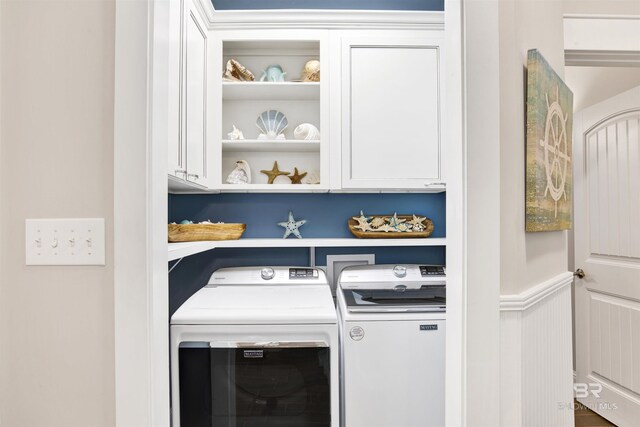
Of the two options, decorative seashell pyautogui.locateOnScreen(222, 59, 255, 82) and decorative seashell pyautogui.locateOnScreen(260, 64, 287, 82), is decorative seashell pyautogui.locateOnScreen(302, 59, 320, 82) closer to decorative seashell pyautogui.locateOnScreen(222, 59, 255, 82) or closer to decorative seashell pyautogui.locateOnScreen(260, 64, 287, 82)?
decorative seashell pyautogui.locateOnScreen(260, 64, 287, 82)

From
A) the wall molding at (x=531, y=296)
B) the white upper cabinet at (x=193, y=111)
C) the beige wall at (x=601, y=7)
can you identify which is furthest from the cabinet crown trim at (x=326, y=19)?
the wall molding at (x=531, y=296)

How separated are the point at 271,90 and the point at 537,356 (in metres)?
1.77

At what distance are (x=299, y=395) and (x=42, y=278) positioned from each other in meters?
1.00

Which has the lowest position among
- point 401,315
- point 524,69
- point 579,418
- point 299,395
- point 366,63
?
point 579,418

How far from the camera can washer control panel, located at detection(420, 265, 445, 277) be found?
202 centimetres

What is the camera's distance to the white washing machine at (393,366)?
4.96ft

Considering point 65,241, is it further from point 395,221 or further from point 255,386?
point 395,221

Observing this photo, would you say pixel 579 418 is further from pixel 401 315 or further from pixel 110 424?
pixel 110 424

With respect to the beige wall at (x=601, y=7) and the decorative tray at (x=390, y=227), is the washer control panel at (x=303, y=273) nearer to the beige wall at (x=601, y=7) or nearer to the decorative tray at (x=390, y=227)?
the decorative tray at (x=390, y=227)

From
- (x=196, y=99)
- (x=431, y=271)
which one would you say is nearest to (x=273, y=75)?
(x=196, y=99)

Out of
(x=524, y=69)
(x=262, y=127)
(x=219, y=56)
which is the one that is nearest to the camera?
(x=524, y=69)

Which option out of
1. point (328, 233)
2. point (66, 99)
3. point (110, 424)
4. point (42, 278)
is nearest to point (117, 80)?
point (66, 99)

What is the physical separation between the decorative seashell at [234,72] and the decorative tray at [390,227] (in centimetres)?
104

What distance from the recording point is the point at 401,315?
61.6 inches
